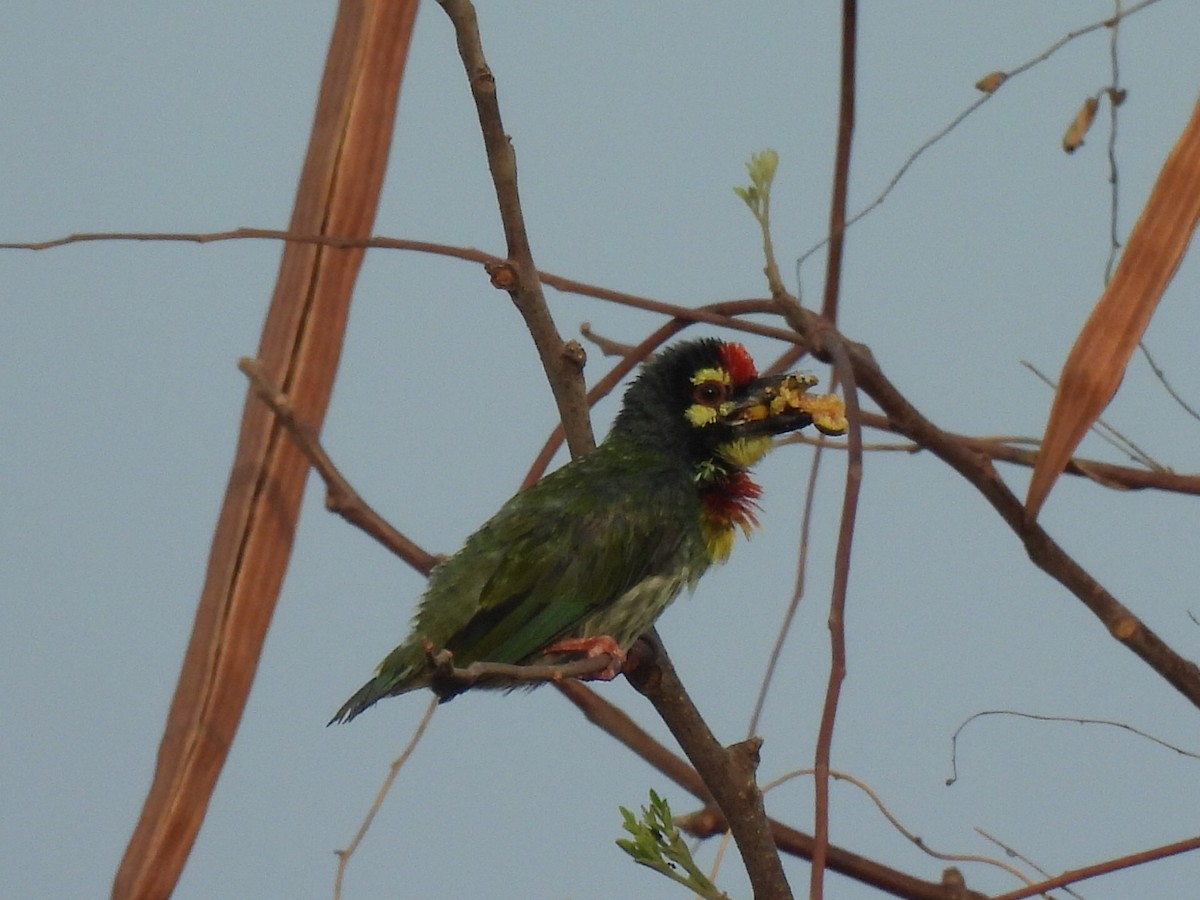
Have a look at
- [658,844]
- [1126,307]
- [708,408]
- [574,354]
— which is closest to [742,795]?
[658,844]

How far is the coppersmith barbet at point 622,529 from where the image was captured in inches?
67.7

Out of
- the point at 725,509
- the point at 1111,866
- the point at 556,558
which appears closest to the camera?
the point at 1111,866

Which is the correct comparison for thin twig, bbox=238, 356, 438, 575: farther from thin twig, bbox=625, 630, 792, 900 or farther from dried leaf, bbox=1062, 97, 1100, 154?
dried leaf, bbox=1062, 97, 1100, 154

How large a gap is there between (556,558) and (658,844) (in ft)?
1.73

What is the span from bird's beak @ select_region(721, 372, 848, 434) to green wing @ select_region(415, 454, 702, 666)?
110mm

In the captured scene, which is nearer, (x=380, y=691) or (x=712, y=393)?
(x=380, y=691)

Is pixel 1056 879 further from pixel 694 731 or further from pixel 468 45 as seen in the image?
pixel 468 45

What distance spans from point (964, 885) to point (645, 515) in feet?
1.76

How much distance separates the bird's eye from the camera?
1931mm

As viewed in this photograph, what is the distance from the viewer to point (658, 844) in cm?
128

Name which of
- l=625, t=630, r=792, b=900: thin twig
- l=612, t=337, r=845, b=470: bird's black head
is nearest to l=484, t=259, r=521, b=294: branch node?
l=625, t=630, r=792, b=900: thin twig

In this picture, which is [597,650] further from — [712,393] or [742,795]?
[712,393]

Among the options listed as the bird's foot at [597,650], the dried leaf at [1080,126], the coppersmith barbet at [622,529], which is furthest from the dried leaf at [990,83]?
the bird's foot at [597,650]

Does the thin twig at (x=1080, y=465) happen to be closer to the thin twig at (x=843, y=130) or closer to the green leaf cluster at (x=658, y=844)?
the thin twig at (x=843, y=130)
